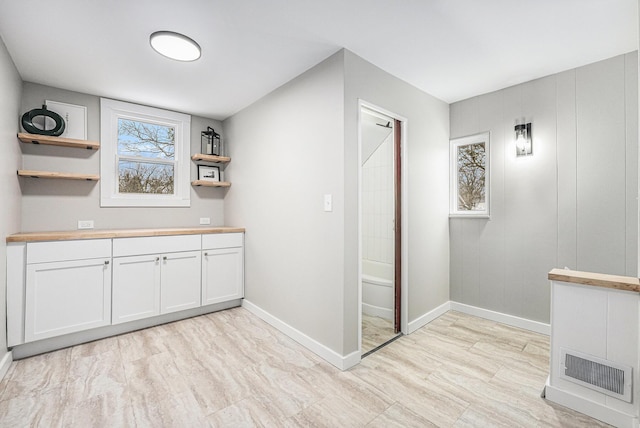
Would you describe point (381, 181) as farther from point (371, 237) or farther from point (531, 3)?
point (531, 3)

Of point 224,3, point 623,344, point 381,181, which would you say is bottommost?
point 623,344

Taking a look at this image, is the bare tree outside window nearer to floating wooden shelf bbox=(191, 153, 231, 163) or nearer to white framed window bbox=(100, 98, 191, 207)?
white framed window bbox=(100, 98, 191, 207)

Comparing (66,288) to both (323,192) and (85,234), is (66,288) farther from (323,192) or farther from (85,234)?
(323,192)

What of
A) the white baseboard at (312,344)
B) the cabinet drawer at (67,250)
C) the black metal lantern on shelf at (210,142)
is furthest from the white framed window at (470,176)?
the cabinet drawer at (67,250)

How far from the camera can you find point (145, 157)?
3523mm

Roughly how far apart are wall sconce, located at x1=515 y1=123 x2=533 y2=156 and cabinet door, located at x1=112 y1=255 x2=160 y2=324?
378 cm

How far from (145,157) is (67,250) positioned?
141 cm

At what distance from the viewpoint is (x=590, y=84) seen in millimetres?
2494

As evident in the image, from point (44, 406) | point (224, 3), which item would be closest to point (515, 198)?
point (224, 3)

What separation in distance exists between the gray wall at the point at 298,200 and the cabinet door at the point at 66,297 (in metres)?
1.41

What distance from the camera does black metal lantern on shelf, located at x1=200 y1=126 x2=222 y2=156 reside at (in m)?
3.87

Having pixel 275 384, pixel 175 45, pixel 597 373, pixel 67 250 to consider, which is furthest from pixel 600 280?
pixel 67 250

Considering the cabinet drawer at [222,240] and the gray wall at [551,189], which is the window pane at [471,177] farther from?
the cabinet drawer at [222,240]

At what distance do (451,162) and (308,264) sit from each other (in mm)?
2156
